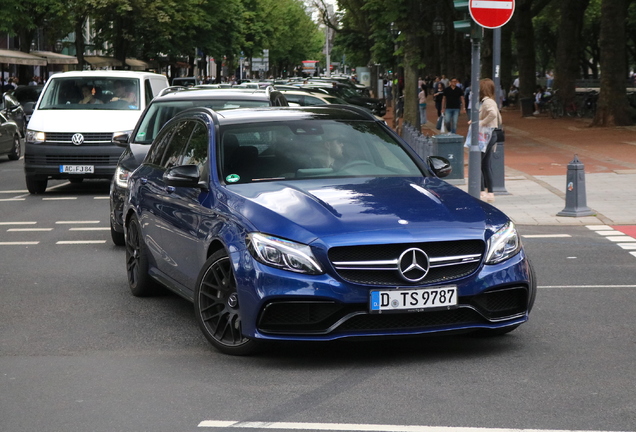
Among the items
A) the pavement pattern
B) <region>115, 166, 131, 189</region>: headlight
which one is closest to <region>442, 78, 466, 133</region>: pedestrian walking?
the pavement pattern

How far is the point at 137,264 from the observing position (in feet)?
30.6

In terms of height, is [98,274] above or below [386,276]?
below

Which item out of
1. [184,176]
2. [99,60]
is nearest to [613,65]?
[184,176]

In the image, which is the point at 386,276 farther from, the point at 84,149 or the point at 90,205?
the point at 84,149

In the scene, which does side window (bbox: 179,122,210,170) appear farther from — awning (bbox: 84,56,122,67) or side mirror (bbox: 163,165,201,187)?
awning (bbox: 84,56,122,67)

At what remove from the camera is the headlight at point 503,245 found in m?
6.73

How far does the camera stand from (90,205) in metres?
17.2

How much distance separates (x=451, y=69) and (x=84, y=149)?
51.4 metres

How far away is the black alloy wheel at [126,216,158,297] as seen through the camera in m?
9.12

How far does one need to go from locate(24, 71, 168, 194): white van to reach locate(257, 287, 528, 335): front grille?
12.3 meters

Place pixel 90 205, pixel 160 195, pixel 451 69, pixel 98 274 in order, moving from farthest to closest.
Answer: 1. pixel 451 69
2. pixel 90 205
3. pixel 98 274
4. pixel 160 195

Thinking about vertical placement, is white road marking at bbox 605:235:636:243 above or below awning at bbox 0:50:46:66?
below

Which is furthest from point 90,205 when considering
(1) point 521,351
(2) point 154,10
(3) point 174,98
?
(2) point 154,10

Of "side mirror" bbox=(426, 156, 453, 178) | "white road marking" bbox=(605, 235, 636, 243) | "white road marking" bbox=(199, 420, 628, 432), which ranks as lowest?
"white road marking" bbox=(605, 235, 636, 243)
